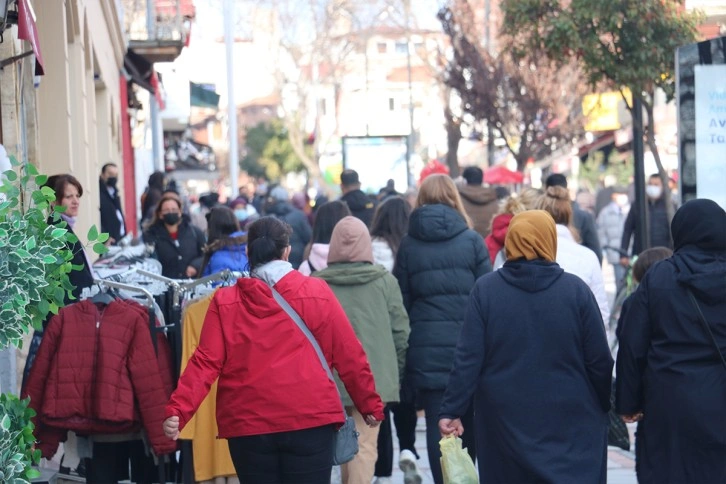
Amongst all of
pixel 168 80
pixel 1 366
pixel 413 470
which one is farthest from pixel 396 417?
pixel 168 80

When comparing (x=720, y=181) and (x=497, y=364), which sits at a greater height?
(x=720, y=181)

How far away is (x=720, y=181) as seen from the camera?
8609 millimetres

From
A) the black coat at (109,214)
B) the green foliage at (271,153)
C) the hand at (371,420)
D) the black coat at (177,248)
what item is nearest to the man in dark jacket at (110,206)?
the black coat at (109,214)

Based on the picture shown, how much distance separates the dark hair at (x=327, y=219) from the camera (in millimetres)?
8961

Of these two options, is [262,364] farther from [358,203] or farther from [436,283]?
[358,203]

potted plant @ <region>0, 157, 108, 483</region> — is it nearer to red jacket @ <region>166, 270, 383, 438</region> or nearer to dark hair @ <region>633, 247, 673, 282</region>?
red jacket @ <region>166, 270, 383, 438</region>

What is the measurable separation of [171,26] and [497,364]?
59.7ft

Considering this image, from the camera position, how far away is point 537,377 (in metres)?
5.42

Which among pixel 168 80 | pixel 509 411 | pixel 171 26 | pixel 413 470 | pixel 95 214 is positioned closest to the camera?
pixel 509 411

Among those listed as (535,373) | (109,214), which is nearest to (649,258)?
(535,373)

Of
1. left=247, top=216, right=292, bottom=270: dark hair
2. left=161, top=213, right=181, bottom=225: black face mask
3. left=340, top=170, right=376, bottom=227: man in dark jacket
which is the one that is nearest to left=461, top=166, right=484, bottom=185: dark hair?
left=340, top=170, right=376, bottom=227: man in dark jacket

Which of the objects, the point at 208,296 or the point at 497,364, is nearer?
the point at 497,364

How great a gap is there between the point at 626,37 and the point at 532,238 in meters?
8.23

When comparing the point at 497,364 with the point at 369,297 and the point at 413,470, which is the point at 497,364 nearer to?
the point at 369,297
